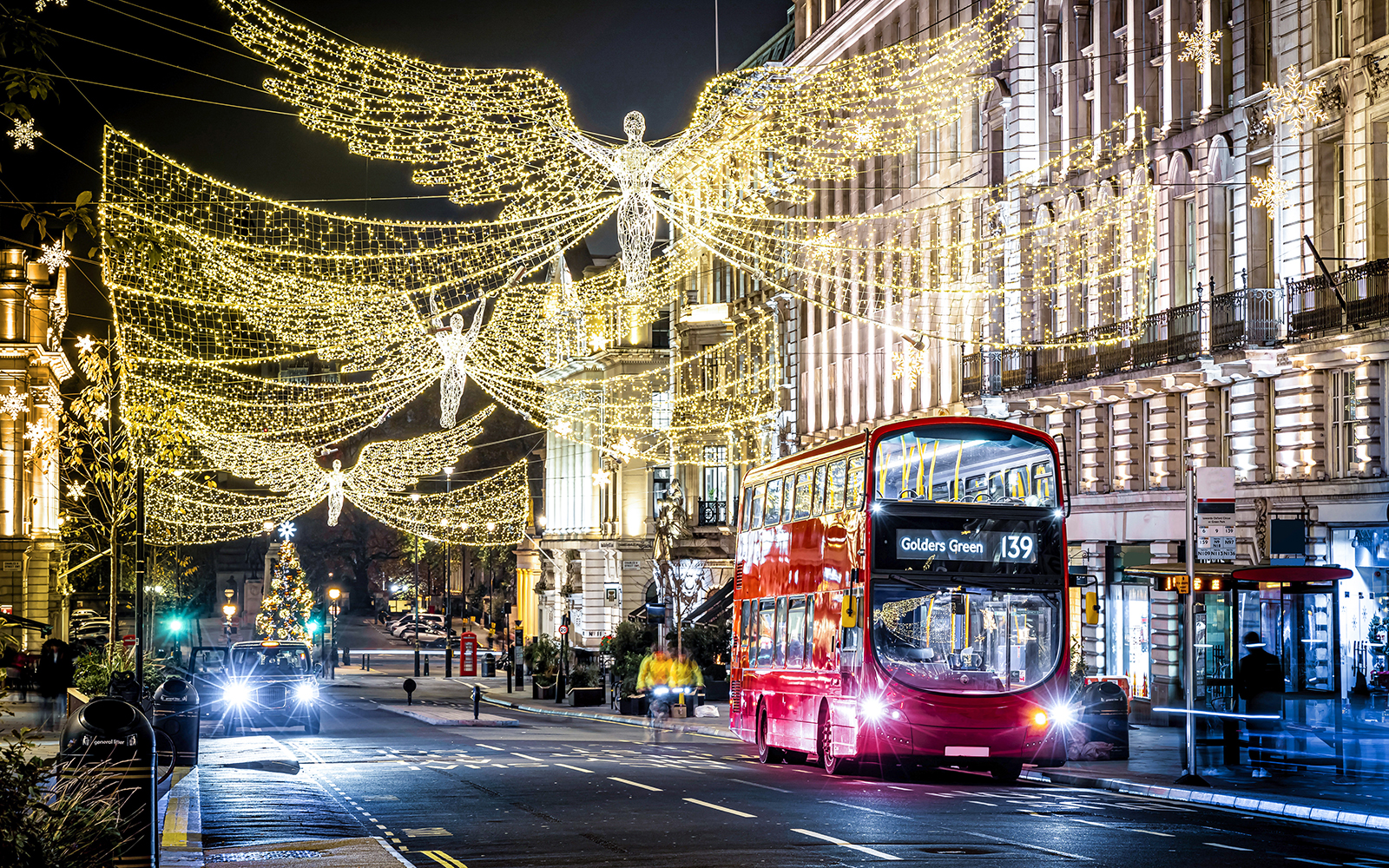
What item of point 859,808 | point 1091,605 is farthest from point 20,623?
point 1091,605

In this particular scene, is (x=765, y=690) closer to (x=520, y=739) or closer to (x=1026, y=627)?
(x=1026, y=627)

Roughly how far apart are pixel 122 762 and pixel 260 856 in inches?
111

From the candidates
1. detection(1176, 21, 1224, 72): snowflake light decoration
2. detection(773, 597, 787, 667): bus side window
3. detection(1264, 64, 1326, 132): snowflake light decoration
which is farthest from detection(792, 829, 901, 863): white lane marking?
detection(1176, 21, 1224, 72): snowflake light decoration

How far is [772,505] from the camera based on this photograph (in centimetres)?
2828

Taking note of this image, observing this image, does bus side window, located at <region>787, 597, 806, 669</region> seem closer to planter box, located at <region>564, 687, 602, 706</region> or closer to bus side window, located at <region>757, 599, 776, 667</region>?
bus side window, located at <region>757, 599, 776, 667</region>

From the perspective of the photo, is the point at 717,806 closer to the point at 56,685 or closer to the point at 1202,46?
the point at 1202,46

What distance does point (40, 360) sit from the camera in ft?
219

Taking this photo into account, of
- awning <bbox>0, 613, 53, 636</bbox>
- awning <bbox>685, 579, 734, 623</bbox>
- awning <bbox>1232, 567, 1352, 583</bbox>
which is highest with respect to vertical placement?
awning <bbox>1232, 567, 1352, 583</bbox>

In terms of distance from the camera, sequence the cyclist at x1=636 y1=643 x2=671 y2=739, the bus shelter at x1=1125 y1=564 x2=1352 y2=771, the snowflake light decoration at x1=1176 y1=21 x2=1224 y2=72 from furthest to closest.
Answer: the snowflake light decoration at x1=1176 y1=21 x2=1224 y2=72
the cyclist at x1=636 y1=643 x2=671 y2=739
the bus shelter at x1=1125 y1=564 x2=1352 y2=771

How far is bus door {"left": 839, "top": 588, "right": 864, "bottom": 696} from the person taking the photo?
22125mm

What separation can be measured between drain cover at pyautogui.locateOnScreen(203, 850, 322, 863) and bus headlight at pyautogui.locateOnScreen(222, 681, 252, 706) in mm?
22748

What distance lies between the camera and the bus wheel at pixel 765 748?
28.4 meters

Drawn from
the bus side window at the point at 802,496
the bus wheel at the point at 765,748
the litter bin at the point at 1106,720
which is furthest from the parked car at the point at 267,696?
the litter bin at the point at 1106,720

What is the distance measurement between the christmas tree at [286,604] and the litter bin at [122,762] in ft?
241
